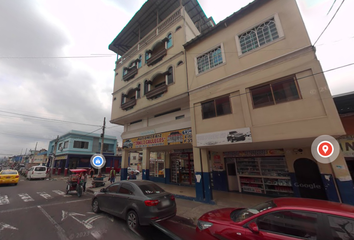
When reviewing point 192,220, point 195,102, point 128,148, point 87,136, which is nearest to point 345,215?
point 192,220

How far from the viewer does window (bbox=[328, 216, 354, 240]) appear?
2.22 m

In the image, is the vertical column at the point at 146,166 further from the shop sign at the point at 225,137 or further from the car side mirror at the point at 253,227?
the car side mirror at the point at 253,227

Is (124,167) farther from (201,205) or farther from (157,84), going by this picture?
(201,205)

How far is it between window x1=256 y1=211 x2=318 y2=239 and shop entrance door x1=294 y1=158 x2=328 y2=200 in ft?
22.2

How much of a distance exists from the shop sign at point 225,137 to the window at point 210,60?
4.33m

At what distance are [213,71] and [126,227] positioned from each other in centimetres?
870

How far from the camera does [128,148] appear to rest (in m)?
13.7

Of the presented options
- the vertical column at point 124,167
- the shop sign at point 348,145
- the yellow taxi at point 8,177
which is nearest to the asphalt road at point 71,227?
the vertical column at point 124,167

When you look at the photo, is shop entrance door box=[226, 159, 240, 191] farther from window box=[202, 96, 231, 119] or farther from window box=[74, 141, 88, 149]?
window box=[74, 141, 88, 149]

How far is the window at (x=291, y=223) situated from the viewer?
8.07 ft

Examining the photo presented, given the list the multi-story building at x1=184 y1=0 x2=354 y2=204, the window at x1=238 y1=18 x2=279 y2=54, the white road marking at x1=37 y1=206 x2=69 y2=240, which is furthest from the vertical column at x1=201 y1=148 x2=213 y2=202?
the window at x1=238 y1=18 x2=279 y2=54

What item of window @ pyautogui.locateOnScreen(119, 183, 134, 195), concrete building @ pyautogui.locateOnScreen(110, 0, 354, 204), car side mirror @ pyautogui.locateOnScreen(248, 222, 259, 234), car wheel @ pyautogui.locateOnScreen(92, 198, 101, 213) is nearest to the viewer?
car side mirror @ pyautogui.locateOnScreen(248, 222, 259, 234)

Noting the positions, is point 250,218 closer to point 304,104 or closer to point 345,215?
point 345,215

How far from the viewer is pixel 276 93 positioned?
659cm
